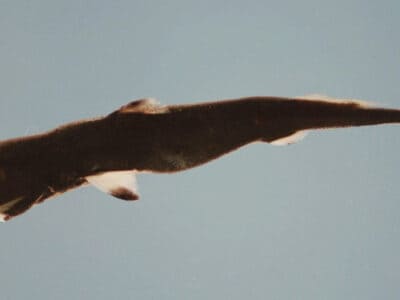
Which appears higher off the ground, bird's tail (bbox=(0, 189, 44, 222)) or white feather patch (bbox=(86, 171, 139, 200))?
bird's tail (bbox=(0, 189, 44, 222))

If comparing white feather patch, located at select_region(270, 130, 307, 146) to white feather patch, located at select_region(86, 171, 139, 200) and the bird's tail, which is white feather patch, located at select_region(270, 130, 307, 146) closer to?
white feather patch, located at select_region(86, 171, 139, 200)

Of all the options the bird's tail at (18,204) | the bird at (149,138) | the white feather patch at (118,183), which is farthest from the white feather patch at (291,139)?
the bird's tail at (18,204)

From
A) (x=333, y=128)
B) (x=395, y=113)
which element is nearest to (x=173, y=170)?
(x=333, y=128)

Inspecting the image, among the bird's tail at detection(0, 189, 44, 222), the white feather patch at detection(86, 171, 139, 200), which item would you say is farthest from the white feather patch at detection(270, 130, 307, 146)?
the bird's tail at detection(0, 189, 44, 222)

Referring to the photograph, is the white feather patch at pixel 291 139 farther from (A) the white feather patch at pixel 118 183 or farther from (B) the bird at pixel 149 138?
(A) the white feather patch at pixel 118 183

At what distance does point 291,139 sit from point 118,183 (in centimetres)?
74

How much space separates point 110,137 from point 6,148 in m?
0.42

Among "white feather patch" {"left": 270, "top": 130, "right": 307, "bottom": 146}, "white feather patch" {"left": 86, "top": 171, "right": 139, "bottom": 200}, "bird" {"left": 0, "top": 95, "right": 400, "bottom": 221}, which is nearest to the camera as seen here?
"bird" {"left": 0, "top": 95, "right": 400, "bottom": 221}

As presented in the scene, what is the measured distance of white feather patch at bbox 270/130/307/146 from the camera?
7.80 feet

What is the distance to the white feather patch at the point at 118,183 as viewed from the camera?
8.62ft

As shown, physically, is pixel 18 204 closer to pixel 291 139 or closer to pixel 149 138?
pixel 149 138

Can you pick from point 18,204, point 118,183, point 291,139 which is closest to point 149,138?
point 118,183

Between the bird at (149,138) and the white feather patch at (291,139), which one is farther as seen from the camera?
the white feather patch at (291,139)

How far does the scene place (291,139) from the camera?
241cm
